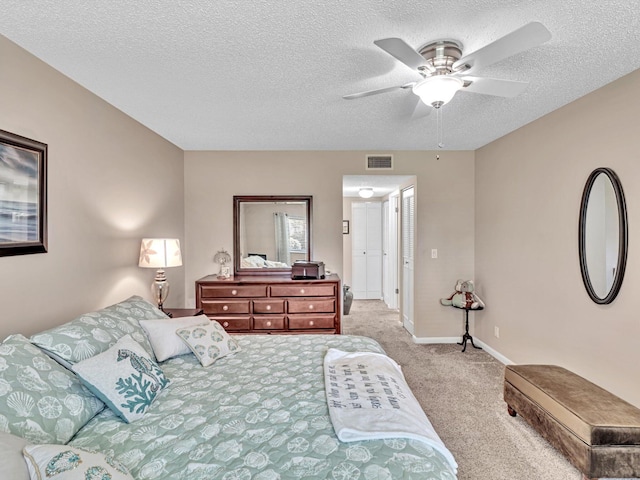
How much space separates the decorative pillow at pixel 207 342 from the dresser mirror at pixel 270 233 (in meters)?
1.97

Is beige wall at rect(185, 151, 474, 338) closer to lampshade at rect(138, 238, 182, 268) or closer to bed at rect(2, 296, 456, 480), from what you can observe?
lampshade at rect(138, 238, 182, 268)

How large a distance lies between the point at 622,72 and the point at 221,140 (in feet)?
11.8

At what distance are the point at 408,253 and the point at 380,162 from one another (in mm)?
1454

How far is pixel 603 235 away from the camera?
2492 mm

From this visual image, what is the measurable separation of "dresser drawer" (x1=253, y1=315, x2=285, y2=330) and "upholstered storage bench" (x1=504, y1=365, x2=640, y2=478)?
7.59 feet

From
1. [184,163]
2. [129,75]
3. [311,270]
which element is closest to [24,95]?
[129,75]

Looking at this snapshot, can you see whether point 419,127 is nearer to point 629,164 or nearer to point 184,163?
point 629,164

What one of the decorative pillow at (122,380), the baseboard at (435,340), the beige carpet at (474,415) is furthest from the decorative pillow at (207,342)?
the baseboard at (435,340)

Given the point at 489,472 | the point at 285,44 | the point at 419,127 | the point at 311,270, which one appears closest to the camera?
the point at 285,44

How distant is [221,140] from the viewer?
3.88 meters

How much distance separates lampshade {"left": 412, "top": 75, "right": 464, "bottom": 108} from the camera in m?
1.81

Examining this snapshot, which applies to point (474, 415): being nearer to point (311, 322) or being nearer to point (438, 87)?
point (311, 322)

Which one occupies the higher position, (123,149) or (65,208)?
(123,149)

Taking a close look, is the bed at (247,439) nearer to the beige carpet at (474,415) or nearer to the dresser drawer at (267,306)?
the beige carpet at (474,415)
